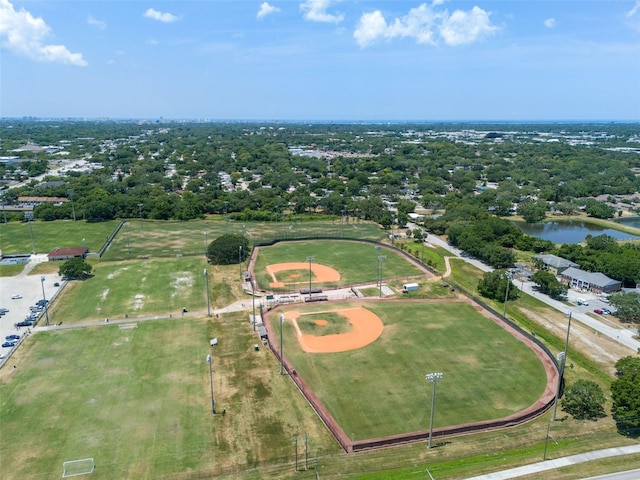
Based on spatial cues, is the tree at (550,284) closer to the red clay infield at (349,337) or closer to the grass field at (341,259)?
the grass field at (341,259)

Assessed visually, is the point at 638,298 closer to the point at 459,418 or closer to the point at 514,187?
the point at 459,418

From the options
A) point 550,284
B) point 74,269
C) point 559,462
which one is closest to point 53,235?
point 74,269

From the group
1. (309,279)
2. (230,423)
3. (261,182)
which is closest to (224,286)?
(309,279)

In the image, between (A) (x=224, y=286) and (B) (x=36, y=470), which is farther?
(A) (x=224, y=286)

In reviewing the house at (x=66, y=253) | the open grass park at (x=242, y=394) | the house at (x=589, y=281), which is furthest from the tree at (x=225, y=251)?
the house at (x=589, y=281)

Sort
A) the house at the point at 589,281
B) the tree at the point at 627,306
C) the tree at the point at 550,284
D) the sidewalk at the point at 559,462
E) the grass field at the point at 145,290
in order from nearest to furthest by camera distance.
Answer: the sidewalk at the point at 559,462, the tree at the point at 627,306, the grass field at the point at 145,290, the tree at the point at 550,284, the house at the point at 589,281

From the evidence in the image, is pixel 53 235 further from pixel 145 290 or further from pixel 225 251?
pixel 225 251

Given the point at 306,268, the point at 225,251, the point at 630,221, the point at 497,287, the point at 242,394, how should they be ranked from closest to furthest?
the point at 242,394 → the point at 497,287 → the point at 306,268 → the point at 225,251 → the point at 630,221
